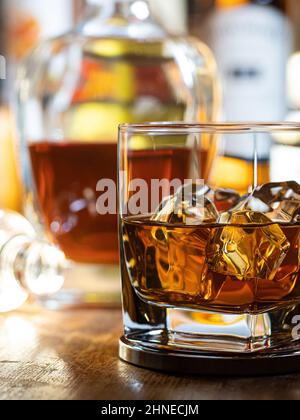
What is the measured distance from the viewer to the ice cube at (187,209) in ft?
2.39

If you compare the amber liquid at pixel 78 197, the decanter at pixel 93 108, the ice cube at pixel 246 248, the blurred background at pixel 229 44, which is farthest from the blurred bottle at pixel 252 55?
the ice cube at pixel 246 248

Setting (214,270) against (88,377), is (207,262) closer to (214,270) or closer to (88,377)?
(214,270)

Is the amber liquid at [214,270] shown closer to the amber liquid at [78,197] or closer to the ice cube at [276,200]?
the ice cube at [276,200]

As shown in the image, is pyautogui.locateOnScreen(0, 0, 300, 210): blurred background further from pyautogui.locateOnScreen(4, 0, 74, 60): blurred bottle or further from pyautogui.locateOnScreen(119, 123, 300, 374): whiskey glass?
pyautogui.locateOnScreen(119, 123, 300, 374): whiskey glass

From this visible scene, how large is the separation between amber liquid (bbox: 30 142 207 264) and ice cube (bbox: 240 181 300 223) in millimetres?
340

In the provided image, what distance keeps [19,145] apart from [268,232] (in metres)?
0.50

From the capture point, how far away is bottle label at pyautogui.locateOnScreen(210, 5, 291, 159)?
1.32 meters

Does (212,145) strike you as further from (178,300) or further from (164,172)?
(178,300)

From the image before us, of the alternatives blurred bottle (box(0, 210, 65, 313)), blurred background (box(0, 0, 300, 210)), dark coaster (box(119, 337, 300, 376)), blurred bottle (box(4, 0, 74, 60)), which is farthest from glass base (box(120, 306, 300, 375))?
blurred bottle (box(4, 0, 74, 60))

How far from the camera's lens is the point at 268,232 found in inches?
28.0

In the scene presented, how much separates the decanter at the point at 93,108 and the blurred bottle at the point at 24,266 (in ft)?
0.12

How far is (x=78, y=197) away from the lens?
1082 millimetres

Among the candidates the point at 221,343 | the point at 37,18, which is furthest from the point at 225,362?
the point at 37,18
